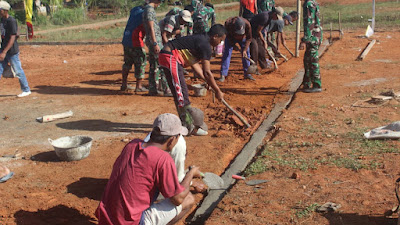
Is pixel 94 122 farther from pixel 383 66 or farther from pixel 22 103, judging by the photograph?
pixel 383 66

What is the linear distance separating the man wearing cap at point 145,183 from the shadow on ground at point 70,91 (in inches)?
254

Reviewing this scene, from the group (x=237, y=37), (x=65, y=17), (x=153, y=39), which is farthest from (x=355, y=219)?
(x=65, y=17)

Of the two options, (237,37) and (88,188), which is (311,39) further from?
(88,188)

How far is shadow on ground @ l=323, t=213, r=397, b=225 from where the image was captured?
14.2 ft

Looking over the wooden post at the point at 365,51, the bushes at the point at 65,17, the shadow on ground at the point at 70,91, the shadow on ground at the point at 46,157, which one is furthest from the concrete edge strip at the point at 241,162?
the bushes at the point at 65,17

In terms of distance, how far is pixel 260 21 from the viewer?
Answer: 10469 millimetres

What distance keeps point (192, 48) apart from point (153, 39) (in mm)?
2580

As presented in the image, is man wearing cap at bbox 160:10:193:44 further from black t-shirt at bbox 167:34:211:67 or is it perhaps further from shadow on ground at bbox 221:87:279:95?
black t-shirt at bbox 167:34:211:67

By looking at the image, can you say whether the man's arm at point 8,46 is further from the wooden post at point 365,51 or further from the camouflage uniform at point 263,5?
the wooden post at point 365,51

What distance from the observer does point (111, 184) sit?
3811 mm

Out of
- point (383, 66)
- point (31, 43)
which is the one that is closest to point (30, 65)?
point (31, 43)

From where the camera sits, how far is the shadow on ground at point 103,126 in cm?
765

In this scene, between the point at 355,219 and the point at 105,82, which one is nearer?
the point at 355,219

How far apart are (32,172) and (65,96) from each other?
436 cm
